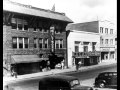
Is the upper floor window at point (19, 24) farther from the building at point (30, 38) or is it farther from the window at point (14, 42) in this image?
the window at point (14, 42)

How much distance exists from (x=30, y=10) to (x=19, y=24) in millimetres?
A: 2853

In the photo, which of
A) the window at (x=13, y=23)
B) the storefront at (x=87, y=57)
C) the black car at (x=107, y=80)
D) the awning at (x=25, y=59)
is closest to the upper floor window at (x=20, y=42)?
the awning at (x=25, y=59)

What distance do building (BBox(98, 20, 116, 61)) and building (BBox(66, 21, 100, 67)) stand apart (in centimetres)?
116

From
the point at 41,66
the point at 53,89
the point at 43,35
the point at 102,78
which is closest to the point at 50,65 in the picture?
the point at 41,66

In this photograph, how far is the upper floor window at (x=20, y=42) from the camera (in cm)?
2358

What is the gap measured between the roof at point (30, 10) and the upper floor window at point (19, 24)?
129 cm

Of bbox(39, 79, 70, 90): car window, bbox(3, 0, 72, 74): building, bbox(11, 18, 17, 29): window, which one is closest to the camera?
bbox(39, 79, 70, 90): car window

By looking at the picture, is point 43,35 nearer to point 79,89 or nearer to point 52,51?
point 52,51

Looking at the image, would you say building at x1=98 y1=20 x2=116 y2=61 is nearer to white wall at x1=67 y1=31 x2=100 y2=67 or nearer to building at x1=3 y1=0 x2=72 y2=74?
white wall at x1=67 y1=31 x2=100 y2=67

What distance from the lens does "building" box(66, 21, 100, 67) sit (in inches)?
1283

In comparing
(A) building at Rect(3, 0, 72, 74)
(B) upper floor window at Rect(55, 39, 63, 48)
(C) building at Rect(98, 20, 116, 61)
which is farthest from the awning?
(C) building at Rect(98, 20, 116, 61)

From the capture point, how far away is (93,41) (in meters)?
37.2

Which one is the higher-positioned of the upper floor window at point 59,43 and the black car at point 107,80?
the upper floor window at point 59,43

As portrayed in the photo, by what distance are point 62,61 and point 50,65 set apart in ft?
11.2
